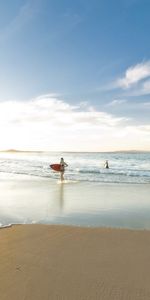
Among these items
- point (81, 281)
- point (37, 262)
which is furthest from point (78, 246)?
point (81, 281)

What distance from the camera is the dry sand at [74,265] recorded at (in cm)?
445

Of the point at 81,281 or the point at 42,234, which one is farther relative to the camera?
the point at 42,234

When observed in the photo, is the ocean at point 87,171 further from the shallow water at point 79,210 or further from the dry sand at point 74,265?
the dry sand at point 74,265

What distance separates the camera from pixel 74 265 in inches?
208

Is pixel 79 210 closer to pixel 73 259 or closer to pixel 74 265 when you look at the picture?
pixel 73 259

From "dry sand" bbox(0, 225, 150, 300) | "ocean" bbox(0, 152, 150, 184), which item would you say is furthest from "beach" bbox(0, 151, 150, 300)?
"ocean" bbox(0, 152, 150, 184)

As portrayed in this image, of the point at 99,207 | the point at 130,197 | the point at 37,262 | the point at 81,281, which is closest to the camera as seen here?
the point at 81,281

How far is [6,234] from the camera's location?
712 centimetres

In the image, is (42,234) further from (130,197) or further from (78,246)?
(130,197)

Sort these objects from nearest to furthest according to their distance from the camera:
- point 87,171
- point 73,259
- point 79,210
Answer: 1. point 73,259
2. point 79,210
3. point 87,171

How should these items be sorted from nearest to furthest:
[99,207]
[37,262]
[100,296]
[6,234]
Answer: [100,296]
[37,262]
[6,234]
[99,207]

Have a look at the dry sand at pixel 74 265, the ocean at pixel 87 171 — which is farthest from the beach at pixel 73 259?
the ocean at pixel 87 171

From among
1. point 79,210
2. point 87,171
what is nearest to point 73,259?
point 79,210

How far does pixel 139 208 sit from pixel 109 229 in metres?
4.44
